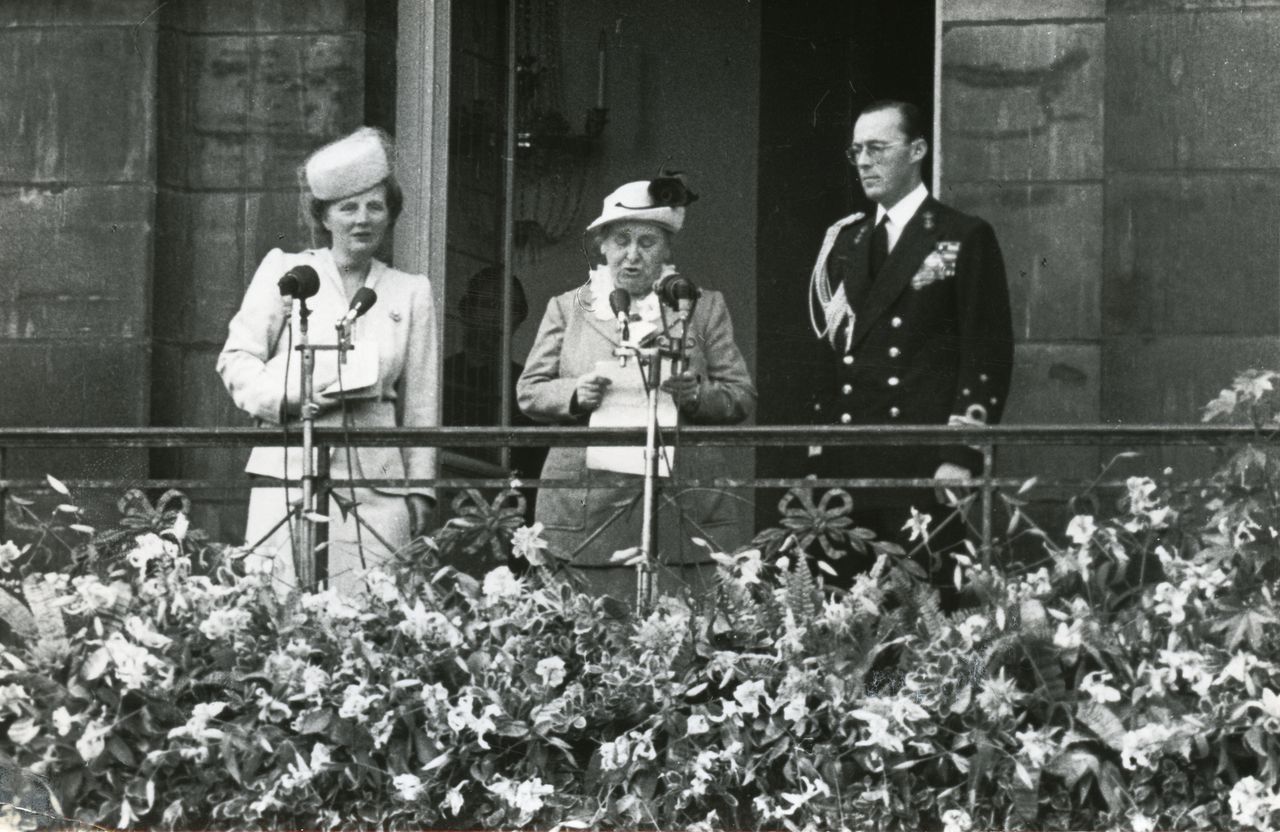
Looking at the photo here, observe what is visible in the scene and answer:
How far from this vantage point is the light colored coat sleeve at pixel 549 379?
41.6ft

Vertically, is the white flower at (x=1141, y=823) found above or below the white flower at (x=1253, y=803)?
below

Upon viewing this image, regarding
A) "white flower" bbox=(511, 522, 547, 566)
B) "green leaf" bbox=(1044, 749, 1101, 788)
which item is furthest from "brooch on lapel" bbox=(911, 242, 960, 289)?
"green leaf" bbox=(1044, 749, 1101, 788)

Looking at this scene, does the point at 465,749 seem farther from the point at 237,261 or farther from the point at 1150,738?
the point at 237,261

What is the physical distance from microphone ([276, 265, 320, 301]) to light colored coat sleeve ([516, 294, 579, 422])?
1151 millimetres

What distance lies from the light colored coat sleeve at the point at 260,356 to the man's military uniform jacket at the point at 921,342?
220 centimetres

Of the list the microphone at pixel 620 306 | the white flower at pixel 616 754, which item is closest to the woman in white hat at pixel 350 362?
the microphone at pixel 620 306

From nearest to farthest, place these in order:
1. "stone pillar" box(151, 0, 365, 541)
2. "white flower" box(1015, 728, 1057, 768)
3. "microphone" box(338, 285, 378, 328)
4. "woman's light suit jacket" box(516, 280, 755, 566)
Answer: "white flower" box(1015, 728, 1057, 768) → "microphone" box(338, 285, 378, 328) → "woman's light suit jacket" box(516, 280, 755, 566) → "stone pillar" box(151, 0, 365, 541)

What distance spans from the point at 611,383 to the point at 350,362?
40.9 inches

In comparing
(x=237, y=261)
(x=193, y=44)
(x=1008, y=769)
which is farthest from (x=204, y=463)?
(x=1008, y=769)

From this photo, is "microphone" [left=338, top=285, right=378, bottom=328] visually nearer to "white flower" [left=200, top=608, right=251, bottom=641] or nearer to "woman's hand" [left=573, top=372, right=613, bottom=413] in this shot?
"woman's hand" [left=573, top=372, right=613, bottom=413]

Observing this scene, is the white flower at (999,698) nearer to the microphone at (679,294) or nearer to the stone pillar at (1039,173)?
the microphone at (679,294)

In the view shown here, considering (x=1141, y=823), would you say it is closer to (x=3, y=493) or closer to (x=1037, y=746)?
(x=1037, y=746)

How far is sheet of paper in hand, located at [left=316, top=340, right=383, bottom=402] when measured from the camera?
12.7 meters

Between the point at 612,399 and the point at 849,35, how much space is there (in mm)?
2659
